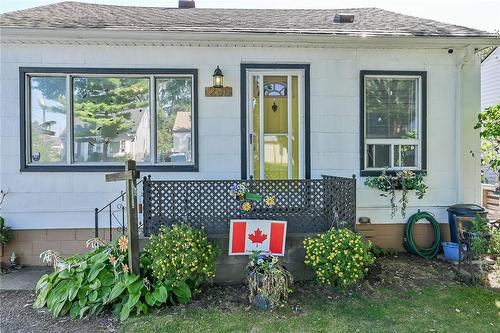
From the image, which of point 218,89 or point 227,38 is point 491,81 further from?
point 218,89

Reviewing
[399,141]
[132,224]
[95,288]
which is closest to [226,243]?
[132,224]

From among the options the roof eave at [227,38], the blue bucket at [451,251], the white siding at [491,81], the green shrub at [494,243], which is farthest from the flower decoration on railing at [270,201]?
the white siding at [491,81]

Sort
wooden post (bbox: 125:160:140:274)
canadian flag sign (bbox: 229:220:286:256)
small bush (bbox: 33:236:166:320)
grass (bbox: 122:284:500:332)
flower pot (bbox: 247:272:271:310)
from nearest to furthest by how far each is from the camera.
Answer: grass (bbox: 122:284:500:332), small bush (bbox: 33:236:166:320), flower pot (bbox: 247:272:271:310), wooden post (bbox: 125:160:140:274), canadian flag sign (bbox: 229:220:286:256)

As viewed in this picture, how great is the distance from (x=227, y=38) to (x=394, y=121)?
10.2 ft

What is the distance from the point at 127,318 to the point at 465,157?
562 cm

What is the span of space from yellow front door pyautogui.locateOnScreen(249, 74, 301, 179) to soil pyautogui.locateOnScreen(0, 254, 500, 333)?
1.96 meters

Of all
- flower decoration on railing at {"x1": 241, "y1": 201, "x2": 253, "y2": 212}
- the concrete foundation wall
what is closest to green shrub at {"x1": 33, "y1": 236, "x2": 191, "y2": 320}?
the concrete foundation wall

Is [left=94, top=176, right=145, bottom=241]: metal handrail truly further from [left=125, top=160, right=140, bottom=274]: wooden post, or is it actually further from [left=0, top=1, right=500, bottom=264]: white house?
[left=125, top=160, right=140, bottom=274]: wooden post

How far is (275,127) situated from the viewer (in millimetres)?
5430

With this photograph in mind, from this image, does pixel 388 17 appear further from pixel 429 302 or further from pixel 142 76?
pixel 429 302

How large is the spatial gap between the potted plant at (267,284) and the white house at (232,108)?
198cm

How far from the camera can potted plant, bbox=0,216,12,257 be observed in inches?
190

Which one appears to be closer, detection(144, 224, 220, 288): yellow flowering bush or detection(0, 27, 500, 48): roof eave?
detection(144, 224, 220, 288): yellow flowering bush

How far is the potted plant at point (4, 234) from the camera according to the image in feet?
15.9
